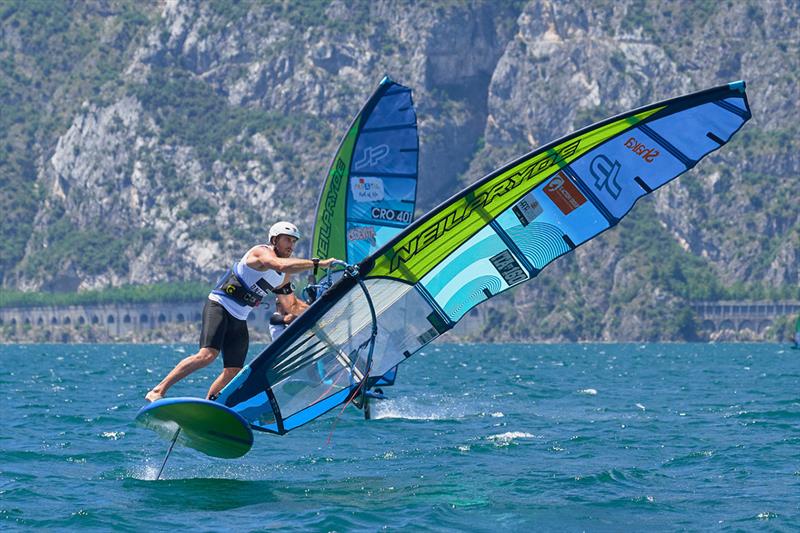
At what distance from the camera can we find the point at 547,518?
1409 cm

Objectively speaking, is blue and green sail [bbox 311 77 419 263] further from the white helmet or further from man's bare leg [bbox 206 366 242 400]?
the white helmet

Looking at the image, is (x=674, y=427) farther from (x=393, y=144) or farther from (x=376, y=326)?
(x=376, y=326)

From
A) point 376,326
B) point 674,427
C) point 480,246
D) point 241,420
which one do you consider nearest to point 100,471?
point 241,420

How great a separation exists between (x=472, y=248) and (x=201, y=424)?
3.33m

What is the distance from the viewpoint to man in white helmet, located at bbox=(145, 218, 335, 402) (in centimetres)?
1543

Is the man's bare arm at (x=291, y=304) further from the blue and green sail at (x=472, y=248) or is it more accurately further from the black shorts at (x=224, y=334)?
the blue and green sail at (x=472, y=248)

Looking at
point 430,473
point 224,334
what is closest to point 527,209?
point 224,334

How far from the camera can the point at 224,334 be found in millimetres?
15758

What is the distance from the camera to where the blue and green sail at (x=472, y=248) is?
48.5 feet

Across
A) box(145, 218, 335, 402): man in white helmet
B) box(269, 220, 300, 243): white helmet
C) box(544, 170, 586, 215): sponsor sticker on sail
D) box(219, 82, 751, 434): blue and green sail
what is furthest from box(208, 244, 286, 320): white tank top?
box(544, 170, 586, 215): sponsor sticker on sail

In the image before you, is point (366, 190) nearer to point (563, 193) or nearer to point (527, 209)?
point (527, 209)

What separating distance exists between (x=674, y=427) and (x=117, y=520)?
12.0m

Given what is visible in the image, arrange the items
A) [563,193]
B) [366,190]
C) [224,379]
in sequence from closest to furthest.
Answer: [563,193] < [224,379] < [366,190]

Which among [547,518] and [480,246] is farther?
[480,246]
